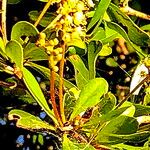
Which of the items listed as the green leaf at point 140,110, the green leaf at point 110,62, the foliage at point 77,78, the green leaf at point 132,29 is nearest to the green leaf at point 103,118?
the foliage at point 77,78

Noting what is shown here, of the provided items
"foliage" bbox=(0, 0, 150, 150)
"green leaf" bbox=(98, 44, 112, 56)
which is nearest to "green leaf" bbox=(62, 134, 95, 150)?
"foliage" bbox=(0, 0, 150, 150)

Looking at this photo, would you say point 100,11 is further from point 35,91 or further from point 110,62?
point 110,62

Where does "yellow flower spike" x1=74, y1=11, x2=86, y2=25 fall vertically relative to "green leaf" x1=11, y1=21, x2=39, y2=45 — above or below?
above

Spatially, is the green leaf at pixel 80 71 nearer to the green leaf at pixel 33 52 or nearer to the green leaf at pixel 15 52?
the green leaf at pixel 33 52

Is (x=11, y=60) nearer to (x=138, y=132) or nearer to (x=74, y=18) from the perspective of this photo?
(x=74, y=18)

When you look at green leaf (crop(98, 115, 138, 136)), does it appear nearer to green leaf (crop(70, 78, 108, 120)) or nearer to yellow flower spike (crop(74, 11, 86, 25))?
green leaf (crop(70, 78, 108, 120))

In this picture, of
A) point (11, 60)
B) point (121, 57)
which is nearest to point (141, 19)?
point (121, 57)

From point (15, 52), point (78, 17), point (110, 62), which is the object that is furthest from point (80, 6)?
point (110, 62)

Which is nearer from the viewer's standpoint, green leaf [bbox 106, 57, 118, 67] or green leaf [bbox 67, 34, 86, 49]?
green leaf [bbox 67, 34, 86, 49]
